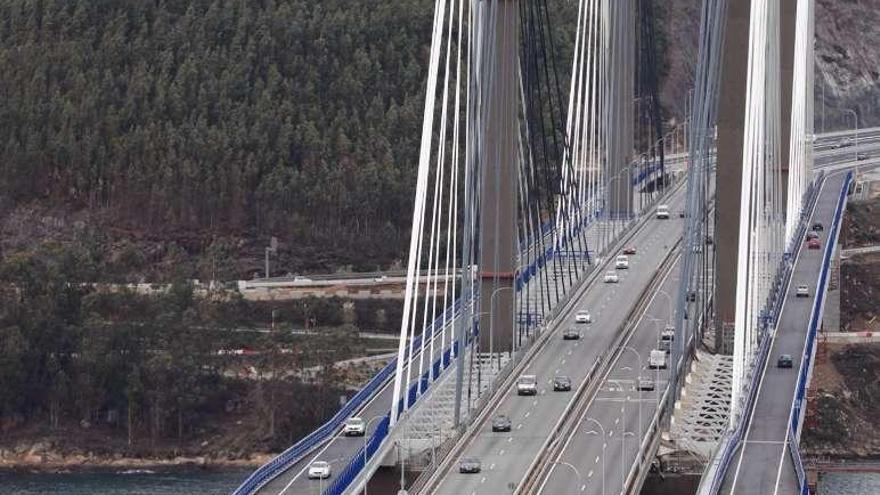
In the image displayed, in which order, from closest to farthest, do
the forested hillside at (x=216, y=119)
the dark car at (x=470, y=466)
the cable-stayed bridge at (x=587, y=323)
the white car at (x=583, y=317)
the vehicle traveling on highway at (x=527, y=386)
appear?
the dark car at (x=470, y=466)
the cable-stayed bridge at (x=587, y=323)
the vehicle traveling on highway at (x=527, y=386)
the white car at (x=583, y=317)
the forested hillside at (x=216, y=119)

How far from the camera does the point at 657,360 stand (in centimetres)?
11169

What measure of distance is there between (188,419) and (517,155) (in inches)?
1381

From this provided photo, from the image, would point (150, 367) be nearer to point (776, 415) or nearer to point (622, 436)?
point (776, 415)

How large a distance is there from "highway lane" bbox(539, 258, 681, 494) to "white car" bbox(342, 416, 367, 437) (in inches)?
319

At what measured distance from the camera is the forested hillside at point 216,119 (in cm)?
17938

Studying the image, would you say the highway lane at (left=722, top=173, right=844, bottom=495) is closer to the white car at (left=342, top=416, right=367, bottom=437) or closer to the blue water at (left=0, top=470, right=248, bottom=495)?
the white car at (left=342, top=416, right=367, bottom=437)

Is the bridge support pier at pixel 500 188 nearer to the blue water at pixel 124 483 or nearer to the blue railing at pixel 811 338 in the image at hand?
the blue railing at pixel 811 338

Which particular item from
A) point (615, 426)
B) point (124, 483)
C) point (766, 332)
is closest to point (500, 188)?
point (766, 332)

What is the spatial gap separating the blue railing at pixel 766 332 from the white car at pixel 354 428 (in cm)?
1365

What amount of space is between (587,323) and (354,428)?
2195cm

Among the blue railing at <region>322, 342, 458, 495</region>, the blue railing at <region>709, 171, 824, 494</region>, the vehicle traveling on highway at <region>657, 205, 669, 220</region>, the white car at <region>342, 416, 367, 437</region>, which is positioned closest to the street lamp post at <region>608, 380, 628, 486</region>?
the blue railing at <region>709, 171, 824, 494</region>

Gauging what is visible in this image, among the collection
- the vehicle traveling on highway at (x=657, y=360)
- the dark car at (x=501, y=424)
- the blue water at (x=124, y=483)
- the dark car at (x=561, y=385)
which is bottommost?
the blue water at (x=124, y=483)

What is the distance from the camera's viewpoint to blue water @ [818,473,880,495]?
419 feet

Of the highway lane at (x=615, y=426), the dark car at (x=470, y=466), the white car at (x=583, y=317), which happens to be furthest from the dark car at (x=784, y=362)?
Answer: the dark car at (x=470, y=466)
